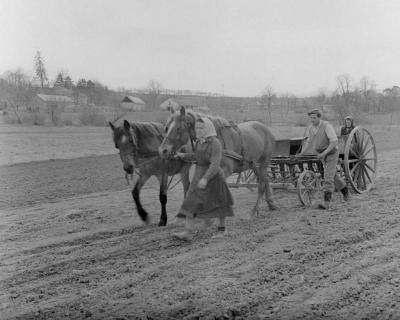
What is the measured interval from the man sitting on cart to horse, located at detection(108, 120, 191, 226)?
7.90 feet

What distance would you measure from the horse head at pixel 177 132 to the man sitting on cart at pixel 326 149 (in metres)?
2.63

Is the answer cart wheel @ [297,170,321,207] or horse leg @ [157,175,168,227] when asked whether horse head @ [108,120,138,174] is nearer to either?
horse leg @ [157,175,168,227]

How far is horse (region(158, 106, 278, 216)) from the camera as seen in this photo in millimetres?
5781

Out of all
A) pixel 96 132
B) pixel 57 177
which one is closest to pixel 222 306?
pixel 57 177

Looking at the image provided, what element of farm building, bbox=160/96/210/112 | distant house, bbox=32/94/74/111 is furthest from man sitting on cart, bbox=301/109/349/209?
distant house, bbox=32/94/74/111

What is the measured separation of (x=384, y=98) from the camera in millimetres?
6395

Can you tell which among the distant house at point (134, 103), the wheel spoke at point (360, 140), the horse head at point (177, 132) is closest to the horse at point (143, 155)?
the horse head at point (177, 132)

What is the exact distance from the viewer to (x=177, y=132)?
579cm

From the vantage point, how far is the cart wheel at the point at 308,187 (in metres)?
7.58

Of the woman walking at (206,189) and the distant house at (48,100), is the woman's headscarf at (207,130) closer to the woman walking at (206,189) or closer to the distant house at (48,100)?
the woman walking at (206,189)

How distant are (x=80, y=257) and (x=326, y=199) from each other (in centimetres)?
428

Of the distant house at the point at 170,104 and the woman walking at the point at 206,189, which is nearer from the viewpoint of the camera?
the woman walking at the point at 206,189

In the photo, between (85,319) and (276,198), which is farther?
(276,198)

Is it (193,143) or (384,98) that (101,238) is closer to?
(193,143)
